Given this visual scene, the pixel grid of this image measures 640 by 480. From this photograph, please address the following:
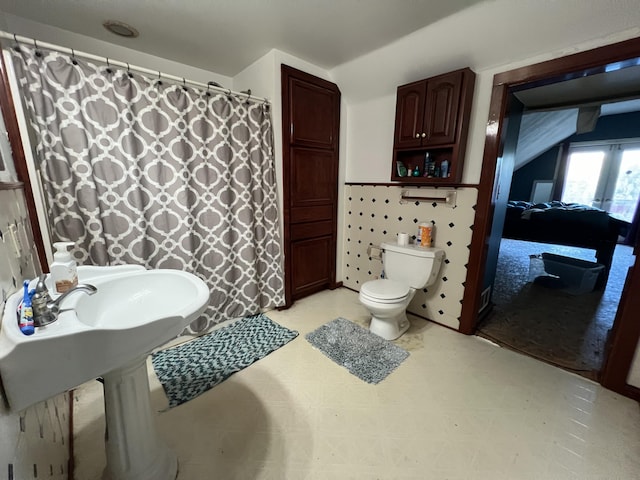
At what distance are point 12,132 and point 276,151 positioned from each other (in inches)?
57.7

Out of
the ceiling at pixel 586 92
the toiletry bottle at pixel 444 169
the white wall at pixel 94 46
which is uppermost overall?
the white wall at pixel 94 46

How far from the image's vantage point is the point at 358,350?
185 cm

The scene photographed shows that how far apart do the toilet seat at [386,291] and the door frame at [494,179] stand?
531 millimetres

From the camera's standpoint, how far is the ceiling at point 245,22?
1.47 metres

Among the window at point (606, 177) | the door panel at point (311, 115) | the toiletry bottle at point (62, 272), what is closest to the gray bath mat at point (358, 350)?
the toiletry bottle at point (62, 272)

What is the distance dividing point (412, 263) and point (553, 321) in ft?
4.68

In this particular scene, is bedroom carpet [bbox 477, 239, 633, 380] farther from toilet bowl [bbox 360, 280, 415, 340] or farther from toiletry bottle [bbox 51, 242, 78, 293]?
toiletry bottle [bbox 51, 242, 78, 293]

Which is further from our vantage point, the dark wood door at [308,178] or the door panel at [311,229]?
the door panel at [311,229]

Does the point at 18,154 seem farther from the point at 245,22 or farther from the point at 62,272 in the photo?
the point at 245,22

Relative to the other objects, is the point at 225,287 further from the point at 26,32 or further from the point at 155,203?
the point at 26,32

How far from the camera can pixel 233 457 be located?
1.15 metres

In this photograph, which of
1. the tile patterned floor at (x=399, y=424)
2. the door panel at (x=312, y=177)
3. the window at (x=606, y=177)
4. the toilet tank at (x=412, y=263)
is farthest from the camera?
the window at (x=606, y=177)

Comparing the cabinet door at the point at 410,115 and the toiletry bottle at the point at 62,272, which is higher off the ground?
the cabinet door at the point at 410,115

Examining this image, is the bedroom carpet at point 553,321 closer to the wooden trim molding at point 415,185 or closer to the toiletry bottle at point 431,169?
the wooden trim molding at point 415,185
